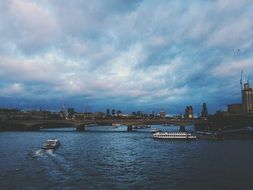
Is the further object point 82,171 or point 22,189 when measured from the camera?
point 82,171

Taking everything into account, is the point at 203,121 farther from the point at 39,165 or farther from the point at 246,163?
the point at 39,165

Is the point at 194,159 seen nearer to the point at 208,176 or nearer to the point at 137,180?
the point at 208,176

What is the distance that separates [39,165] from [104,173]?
462 inches

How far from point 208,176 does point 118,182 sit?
12.1 meters

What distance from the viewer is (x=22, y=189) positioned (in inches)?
1542

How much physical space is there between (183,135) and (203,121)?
57061 millimetres

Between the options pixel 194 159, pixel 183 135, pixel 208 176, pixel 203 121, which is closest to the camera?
pixel 208 176

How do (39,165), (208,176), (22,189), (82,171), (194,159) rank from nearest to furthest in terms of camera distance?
(22,189), (208,176), (82,171), (39,165), (194,159)

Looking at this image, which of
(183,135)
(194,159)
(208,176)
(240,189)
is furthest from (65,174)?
(183,135)

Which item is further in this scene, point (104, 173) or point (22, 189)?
point (104, 173)

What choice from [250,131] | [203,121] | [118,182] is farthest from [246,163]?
[203,121]

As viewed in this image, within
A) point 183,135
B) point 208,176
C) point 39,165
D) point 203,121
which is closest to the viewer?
point 208,176

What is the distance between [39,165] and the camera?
2206 inches

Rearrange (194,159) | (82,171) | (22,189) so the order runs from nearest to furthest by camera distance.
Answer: (22,189) → (82,171) → (194,159)
